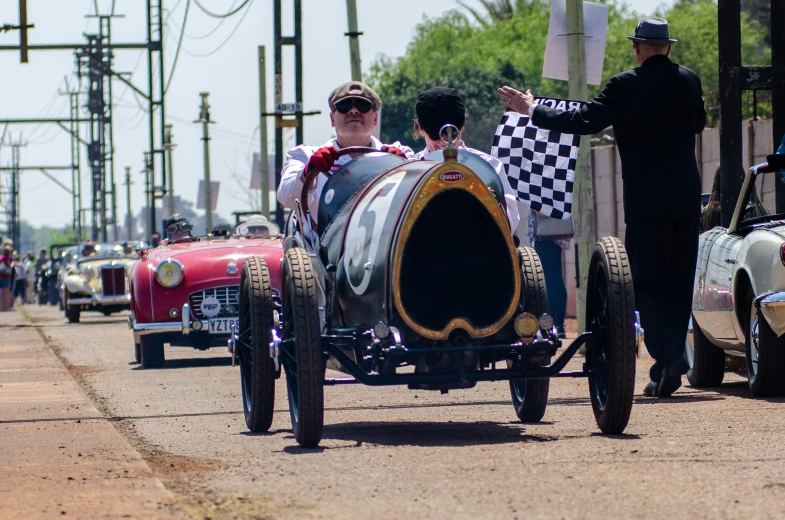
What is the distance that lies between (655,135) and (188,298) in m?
6.43

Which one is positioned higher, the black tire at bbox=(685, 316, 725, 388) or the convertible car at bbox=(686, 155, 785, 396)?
the convertible car at bbox=(686, 155, 785, 396)

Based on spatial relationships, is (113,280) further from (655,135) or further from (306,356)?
(306,356)

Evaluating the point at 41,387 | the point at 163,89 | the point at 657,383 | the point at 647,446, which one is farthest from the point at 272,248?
the point at 163,89

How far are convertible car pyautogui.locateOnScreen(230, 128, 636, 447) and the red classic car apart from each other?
665 cm

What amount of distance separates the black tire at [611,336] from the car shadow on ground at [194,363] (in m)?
7.23

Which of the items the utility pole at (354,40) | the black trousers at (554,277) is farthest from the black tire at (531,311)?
the utility pole at (354,40)

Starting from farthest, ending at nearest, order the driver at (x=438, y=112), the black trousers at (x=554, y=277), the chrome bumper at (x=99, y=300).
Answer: the chrome bumper at (x=99, y=300) < the black trousers at (x=554, y=277) < the driver at (x=438, y=112)

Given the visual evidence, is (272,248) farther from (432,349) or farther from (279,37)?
(279,37)

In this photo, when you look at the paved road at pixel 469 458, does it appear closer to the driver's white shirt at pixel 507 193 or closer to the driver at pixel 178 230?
the driver's white shirt at pixel 507 193

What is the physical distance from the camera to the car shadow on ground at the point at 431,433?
6.45 metres

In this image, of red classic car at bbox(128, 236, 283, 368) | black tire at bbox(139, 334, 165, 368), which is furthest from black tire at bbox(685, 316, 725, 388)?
black tire at bbox(139, 334, 165, 368)

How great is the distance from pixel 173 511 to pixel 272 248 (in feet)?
30.1

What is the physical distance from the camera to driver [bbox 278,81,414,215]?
7.46 meters

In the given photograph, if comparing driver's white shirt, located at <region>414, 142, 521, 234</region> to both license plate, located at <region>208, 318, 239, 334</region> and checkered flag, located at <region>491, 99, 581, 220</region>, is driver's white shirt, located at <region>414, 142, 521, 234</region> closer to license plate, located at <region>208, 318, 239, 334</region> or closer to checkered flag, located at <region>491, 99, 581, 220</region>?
checkered flag, located at <region>491, 99, 581, 220</region>
